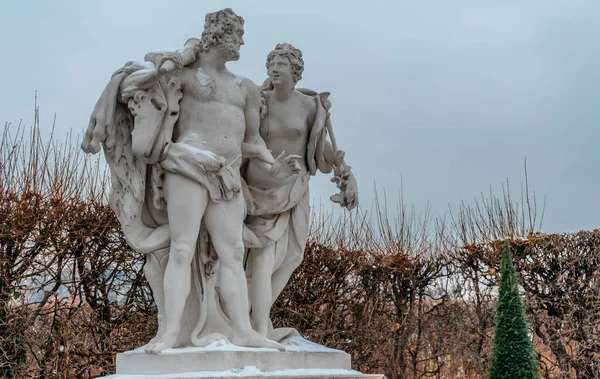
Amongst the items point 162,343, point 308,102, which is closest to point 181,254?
point 162,343

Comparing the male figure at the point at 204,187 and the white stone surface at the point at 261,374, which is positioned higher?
the male figure at the point at 204,187

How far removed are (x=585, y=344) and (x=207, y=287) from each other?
4.95 meters

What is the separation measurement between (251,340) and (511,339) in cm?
356

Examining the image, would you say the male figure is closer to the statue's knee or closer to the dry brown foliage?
the statue's knee

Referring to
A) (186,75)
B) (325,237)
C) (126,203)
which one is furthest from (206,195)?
(325,237)

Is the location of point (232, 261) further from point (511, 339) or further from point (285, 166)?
point (511, 339)

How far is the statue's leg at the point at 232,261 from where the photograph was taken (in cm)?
489

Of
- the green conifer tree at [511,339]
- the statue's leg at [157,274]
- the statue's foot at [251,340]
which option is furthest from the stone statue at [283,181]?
the green conifer tree at [511,339]

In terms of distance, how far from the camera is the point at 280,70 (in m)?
5.42

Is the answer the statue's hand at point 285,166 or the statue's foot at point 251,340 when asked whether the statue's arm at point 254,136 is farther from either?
the statue's foot at point 251,340

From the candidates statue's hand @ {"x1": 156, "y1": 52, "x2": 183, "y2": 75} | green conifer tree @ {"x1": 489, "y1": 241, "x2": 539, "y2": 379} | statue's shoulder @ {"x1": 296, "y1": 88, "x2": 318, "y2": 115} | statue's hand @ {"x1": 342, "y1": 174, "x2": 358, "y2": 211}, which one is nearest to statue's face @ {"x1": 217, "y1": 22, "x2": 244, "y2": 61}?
statue's hand @ {"x1": 156, "y1": 52, "x2": 183, "y2": 75}

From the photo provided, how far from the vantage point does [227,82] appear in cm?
514

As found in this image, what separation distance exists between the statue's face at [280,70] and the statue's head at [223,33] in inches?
14.7

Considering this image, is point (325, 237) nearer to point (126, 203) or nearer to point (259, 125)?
point (259, 125)
